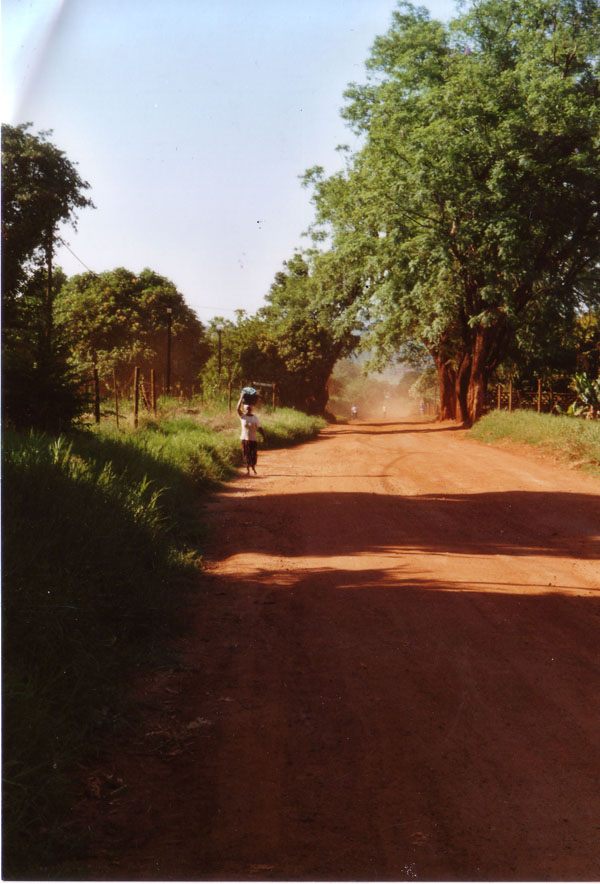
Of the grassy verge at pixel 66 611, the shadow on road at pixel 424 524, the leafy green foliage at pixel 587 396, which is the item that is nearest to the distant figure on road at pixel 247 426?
the shadow on road at pixel 424 524

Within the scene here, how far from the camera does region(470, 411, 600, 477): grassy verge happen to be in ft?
50.9

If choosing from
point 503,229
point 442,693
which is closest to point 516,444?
point 503,229

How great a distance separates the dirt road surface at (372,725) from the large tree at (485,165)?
16.6m

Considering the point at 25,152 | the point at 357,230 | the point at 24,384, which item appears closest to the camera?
the point at 25,152

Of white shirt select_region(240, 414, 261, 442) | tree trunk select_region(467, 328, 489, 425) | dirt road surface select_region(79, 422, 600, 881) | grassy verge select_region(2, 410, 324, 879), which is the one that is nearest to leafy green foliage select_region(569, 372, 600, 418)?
tree trunk select_region(467, 328, 489, 425)

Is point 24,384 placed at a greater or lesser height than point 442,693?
greater

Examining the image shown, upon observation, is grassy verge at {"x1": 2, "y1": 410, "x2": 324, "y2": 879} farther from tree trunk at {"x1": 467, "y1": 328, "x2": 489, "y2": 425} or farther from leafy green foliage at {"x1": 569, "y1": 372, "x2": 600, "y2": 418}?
tree trunk at {"x1": 467, "y1": 328, "x2": 489, "y2": 425}

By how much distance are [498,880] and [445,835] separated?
11.6 inches

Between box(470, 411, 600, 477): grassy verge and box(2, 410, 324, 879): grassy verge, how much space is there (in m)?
9.70

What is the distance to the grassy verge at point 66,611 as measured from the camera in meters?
3.13

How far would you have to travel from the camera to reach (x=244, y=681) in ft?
14.9

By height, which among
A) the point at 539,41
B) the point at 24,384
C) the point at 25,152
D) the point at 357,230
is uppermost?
the point at 539,41

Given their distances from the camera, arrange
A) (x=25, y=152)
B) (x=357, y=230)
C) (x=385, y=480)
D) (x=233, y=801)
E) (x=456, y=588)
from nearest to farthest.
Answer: (x=233, y=801) → (x=25, y=152) → (x=456, y=588) → (x=385, y=480) → (x=357, y=230)

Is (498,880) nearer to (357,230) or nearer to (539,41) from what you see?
(539,41)
